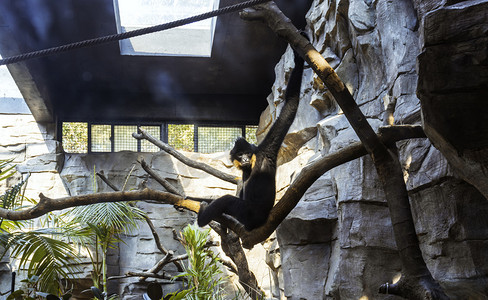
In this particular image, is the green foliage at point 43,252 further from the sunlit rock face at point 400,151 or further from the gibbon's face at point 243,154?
the sunlit rock face at point 400,151

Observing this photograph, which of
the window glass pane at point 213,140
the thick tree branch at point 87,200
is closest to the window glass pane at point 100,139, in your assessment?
the window glass pane at point 213,140

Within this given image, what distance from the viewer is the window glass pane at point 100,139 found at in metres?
12.0

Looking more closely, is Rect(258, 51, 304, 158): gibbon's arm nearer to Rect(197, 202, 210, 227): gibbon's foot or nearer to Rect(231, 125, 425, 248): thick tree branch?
Rect(197, 202, 210, 227): gibbon's foot

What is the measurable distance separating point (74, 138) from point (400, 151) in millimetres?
8973

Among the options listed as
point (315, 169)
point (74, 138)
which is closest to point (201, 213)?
point (315, 169)

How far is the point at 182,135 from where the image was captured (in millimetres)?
12289

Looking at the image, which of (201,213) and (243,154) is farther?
(243,154)

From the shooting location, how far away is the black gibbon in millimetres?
4551

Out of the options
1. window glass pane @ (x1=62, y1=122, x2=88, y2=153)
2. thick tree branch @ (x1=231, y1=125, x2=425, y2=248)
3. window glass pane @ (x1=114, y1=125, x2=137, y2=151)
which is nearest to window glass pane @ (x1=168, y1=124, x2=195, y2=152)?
window glass pane @ (x1=114, y1=125, x2=137, y2=151)

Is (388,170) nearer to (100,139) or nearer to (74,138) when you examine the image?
(100,139)

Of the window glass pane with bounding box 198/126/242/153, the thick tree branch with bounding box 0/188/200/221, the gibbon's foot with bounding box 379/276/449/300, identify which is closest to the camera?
the gibbon's foot with bounding box 379/276/449/300

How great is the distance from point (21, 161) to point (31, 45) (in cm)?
337

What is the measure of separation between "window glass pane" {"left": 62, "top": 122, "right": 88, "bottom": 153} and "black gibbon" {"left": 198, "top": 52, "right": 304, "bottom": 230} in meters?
7.72

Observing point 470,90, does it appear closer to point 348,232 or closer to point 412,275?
point 412,275
